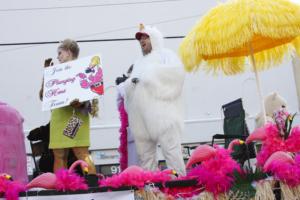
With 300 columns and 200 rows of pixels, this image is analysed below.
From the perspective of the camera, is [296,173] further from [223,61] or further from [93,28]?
[93,28]

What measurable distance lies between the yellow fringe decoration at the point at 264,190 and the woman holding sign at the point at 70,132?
1349 millimetres

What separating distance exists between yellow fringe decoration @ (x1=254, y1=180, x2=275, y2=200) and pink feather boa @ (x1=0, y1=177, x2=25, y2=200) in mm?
1283

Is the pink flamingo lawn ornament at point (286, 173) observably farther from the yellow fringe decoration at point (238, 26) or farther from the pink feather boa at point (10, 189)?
the pink feather boa at point (10, 189)

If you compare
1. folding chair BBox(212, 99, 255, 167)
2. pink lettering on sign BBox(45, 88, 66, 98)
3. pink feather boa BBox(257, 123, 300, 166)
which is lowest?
pink feather boa BBox(257, 123, 300, 166)

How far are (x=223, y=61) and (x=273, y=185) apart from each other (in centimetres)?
185

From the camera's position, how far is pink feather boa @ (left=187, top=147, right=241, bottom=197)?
8.09 ft

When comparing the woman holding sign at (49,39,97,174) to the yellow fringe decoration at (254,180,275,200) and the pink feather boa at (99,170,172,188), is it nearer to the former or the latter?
the pink feather boa at (99,170,172,188)

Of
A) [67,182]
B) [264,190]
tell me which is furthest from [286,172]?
[67,182]

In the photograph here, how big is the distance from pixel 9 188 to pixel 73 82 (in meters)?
1.05

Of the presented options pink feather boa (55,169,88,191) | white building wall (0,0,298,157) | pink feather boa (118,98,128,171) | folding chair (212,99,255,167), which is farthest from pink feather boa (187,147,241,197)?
white building wall (0,0,298,157)

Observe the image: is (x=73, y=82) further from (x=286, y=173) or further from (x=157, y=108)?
(x=286, y=173)

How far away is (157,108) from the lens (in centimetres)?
324

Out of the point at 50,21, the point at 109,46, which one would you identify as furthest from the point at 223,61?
the point at 50,21

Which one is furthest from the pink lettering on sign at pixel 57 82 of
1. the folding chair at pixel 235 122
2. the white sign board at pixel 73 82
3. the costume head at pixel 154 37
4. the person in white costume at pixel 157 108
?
the folding chair at pixel 235 122
